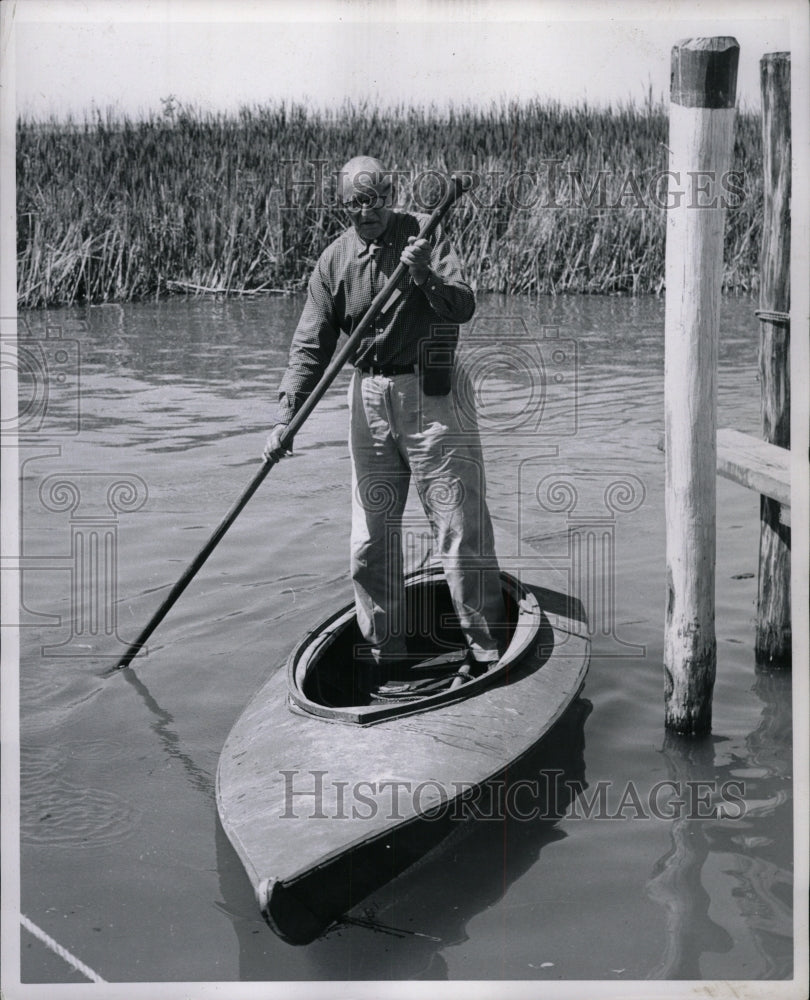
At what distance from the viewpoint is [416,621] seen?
5930 millimetres

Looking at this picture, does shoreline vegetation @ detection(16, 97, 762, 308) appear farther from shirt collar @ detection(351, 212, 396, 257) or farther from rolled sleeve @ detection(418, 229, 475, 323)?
rolled sleeve @ detection(418, 229, 475, 323)

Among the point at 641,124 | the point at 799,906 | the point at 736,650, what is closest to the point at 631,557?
the point at 736,650

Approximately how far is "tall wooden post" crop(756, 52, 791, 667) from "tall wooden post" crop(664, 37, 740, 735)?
0.71 m

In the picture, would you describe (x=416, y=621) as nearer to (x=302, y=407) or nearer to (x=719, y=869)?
(x=302, y=407)

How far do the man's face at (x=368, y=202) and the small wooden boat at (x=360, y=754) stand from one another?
169 centimetres

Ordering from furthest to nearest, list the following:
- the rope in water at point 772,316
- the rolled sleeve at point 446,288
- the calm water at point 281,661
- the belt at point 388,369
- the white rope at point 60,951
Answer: the rope in water at point 772,316 < the belt at point 388,369 < the rolled sleeve at point 446,288 < the calm water at point 281,661 < the white rope at point 60,951

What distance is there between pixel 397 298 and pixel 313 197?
1154 centimetres

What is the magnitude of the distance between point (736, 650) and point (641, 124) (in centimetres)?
1092

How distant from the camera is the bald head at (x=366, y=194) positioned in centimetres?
472

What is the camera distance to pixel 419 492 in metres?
5.11

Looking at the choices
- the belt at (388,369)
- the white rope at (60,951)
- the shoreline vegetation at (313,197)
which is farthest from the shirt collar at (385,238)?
the shoreline vegetation at (313,197)

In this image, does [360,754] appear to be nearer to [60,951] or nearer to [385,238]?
[60,951]

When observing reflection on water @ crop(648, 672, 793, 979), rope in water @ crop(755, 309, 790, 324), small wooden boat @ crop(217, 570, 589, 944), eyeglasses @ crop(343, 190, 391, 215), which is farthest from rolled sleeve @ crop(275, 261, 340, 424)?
reflection on water @ crop(648, 672, 793, 979)

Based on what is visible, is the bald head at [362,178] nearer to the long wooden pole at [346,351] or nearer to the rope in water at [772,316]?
the long wooden pole at [346,351]
